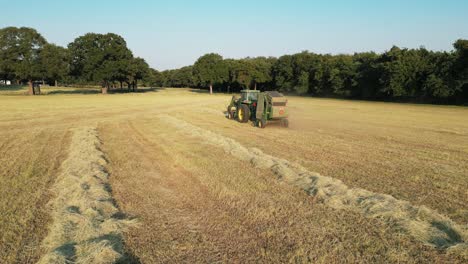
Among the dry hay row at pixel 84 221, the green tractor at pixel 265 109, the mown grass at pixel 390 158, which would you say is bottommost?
the mown grass at pixel 390 158

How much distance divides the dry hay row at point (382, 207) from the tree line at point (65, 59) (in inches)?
2207

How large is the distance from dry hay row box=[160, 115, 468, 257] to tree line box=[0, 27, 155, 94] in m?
56.1

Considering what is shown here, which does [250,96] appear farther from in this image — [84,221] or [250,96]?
[84,221]

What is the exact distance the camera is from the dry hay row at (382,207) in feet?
15.1

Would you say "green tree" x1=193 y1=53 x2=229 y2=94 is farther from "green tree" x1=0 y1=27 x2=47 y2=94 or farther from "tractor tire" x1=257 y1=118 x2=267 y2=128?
"tractor tire" x1=257 y1=118 x2=267 y2=128

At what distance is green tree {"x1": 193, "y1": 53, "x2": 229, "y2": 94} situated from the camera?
7962cm

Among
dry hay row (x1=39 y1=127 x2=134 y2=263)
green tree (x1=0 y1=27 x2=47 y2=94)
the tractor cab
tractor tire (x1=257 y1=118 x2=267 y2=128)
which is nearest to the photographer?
dry hay row (x1=39 y1=127 x2=134 y2=263)

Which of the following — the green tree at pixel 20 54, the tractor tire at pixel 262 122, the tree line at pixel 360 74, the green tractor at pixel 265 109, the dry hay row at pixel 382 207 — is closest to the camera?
the dry hay row at pixel 382 207

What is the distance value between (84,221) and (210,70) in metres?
76.6

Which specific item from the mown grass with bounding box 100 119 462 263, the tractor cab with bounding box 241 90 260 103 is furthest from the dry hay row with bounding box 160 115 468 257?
the tractor cab with bounding box 241 90 260 103

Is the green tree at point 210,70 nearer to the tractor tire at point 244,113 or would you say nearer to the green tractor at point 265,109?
the tractor tire at point 244,113

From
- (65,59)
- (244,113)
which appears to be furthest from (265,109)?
(65,59)

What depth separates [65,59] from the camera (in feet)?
195

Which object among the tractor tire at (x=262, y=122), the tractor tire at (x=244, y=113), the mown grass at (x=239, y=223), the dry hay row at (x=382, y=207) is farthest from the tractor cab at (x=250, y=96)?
the mown grass at (x=239, y=223)
